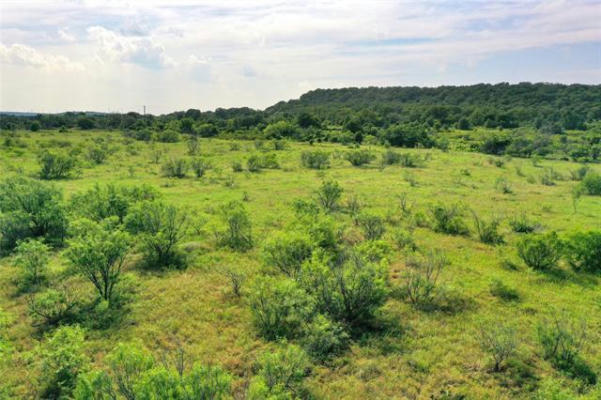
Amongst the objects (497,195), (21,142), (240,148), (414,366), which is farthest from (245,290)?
(21,142)

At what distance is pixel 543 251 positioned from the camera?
17016 millimetres

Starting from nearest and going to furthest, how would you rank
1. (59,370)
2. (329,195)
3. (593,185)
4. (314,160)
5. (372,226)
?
(59,370), (372,226), (329,195), (593,185), (314,160)

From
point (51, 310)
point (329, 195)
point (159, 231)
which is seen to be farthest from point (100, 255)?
point (329, 195)

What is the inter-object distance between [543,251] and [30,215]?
74.0 ft

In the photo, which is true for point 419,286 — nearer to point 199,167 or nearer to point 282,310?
point 282,310

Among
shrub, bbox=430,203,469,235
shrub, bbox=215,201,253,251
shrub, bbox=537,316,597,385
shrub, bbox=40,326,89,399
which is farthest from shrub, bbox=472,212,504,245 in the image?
shrub, bbox=40,326,89,399

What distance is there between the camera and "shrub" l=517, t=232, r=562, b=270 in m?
16.9

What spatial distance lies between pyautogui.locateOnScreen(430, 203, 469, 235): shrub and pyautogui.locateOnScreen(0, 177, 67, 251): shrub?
18.9 metres

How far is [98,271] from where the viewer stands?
13633mm

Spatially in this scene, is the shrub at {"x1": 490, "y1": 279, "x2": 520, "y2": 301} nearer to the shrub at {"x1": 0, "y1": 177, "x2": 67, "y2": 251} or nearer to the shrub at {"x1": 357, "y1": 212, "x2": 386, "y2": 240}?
the shrub at {"x1": 357, "y1": 212, "x2": 386, "y2": 240}

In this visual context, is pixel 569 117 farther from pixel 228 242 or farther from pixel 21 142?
pixel 21 142

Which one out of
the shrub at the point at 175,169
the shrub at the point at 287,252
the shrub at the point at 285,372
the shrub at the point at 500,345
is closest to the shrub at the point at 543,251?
the shrub at the point at 500,345

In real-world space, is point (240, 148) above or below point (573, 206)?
above

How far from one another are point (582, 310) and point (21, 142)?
63223mm
